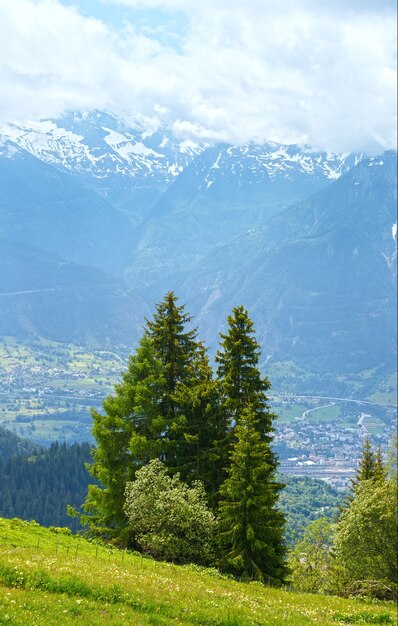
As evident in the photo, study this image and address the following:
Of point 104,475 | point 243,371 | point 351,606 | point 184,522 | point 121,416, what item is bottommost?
point 351,606

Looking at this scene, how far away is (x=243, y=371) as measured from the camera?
46.8 metres

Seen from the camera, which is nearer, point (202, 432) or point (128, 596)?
point (128, 596)

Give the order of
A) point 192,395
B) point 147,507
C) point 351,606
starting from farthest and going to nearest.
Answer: point 192,395 < point 147,507 < point 351,606

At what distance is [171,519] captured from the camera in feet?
131

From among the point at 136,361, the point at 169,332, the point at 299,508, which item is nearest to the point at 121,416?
the point at 136,361

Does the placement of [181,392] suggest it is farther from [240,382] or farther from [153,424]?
[240,382]

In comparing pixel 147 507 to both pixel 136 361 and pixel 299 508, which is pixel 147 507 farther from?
pixel 299 508

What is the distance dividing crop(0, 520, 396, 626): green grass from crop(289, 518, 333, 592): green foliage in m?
18.6

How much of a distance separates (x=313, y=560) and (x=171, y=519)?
26925 millimetres

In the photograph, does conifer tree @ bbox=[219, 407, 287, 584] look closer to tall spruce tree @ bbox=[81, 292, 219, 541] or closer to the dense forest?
tall spruce tree @ bbox=[81, 292, 219, 541]

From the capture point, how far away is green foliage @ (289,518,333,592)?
5372 cm

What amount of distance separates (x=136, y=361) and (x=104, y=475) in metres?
8.66

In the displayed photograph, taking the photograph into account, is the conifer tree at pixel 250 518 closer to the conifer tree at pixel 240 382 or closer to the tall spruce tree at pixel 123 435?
the conifer tree at pixel 240 382

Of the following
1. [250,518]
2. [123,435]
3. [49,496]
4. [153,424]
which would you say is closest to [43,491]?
[49,496]
